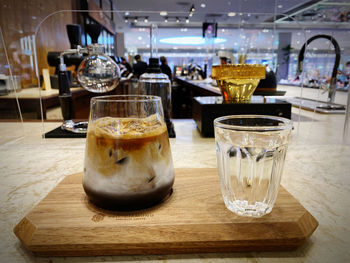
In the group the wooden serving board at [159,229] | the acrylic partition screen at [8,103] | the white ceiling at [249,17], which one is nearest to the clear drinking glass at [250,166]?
the wooden serving board at [159,229]

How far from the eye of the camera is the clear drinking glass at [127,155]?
15.4 inches

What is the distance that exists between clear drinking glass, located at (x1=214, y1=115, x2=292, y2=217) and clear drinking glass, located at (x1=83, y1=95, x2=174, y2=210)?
3.8 inches

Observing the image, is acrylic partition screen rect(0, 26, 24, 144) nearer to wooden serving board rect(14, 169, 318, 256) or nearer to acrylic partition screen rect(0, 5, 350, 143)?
acrylic partition screen rect(0, 5, 350, 143)

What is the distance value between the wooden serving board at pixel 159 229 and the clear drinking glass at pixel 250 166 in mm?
22

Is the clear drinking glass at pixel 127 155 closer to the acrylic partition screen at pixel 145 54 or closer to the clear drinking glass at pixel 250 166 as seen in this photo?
the clear drinking glass at pixel 250 166

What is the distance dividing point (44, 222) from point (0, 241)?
7 cm

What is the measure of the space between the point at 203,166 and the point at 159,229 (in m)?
0.35

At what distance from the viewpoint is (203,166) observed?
2.32ft

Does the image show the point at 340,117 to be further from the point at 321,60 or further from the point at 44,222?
the point at 44,222

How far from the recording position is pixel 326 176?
2.12 feet

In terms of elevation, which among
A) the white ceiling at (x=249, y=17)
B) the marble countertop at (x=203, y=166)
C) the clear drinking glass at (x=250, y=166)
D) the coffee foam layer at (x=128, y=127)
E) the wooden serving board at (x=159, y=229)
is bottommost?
the marble countertop at (x=203, y=166)

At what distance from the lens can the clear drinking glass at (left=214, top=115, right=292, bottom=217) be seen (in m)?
0.41

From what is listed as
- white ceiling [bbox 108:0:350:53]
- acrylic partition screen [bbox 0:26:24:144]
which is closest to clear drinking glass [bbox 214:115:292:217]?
white ceiling [bbox 108:0:350:53]

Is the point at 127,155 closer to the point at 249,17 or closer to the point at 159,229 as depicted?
the point at 159,229
